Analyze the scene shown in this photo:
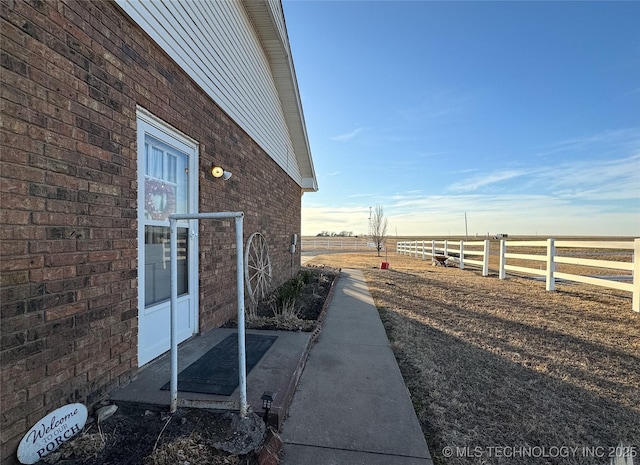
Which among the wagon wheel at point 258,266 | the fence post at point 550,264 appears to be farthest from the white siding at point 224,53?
the fence post at point 550,264

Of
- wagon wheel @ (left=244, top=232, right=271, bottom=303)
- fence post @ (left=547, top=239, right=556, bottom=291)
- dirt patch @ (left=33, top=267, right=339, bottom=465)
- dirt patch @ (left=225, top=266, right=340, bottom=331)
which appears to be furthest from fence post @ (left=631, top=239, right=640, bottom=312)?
dirt patch @ (left=33, top=267, right=339, bottom=465)

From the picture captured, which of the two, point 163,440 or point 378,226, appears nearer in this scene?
point 163,440

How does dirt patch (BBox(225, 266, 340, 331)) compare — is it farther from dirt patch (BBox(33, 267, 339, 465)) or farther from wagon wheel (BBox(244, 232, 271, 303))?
dirt patch (BBox(33, 267, 339, 465))

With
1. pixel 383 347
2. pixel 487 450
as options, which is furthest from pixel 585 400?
pixel 383 347

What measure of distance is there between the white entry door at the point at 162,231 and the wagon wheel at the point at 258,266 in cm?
187

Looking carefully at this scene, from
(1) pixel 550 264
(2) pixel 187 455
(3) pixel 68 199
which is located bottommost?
(2) pixel 187 455

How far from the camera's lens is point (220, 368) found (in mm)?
3068

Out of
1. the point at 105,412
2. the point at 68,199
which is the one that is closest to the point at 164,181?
the point at 68,199

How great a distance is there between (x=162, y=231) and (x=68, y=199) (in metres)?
1.30

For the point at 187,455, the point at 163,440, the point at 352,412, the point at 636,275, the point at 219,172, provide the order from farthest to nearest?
the point at 636,275 < the point at 219,172 < the point at 352,412 < the point at 163,440 < the point at 187,455

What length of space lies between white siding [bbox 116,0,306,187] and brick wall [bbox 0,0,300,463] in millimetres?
301

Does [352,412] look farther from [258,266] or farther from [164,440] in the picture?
[258,266]

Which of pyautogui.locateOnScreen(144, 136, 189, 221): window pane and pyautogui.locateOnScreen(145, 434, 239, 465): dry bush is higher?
pyautogui.locateOnScreen(144, 136, 189, 221): window pane

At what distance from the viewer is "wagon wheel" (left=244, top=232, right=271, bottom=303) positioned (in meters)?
6.09
